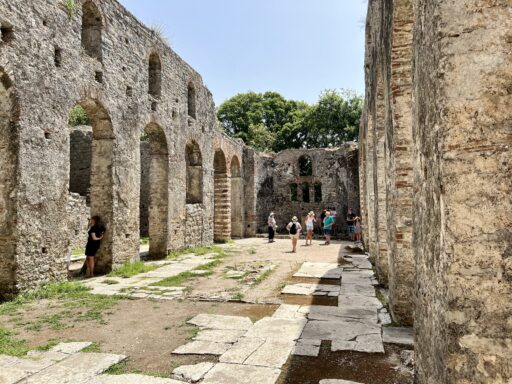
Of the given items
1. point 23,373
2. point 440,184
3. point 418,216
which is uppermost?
point 440,184

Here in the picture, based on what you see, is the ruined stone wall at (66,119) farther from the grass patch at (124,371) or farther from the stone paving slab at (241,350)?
the stone paving slab at (241,350)

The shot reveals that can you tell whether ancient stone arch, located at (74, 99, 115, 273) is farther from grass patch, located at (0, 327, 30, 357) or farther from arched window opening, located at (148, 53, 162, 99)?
grass patch, located at (0, 327, 30, 357)

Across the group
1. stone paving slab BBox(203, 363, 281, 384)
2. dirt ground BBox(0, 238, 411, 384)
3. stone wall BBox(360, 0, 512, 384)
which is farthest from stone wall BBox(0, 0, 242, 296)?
stone wall BBox(360, 0, 512, 384)

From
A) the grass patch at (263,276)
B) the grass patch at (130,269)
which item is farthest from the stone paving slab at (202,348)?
the grass patch at (130,269)

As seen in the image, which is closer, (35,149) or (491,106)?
(491,106)

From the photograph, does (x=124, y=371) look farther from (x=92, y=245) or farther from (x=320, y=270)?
(x=320, y=270)

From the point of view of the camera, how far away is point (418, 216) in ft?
9.80

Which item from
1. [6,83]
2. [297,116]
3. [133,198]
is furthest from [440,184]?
[297,116]

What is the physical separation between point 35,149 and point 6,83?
119 cm

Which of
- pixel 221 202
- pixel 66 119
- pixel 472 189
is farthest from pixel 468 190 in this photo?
pixel 221 202

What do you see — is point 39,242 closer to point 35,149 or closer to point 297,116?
point 35,149

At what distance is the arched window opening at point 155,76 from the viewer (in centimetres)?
1232

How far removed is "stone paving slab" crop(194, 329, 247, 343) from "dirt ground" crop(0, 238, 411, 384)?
0.16 meters

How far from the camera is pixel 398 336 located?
4855mm
